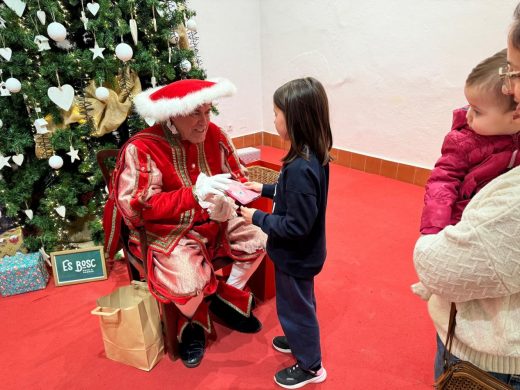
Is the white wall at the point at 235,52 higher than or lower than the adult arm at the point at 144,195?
higher

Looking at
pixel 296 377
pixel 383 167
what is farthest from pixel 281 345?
pixel 383 167

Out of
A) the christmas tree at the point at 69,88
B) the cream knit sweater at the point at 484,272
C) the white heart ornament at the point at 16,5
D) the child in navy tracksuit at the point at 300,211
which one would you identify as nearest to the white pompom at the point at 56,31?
the christmas tree at the point at 69,88

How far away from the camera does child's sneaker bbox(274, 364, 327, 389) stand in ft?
5.41

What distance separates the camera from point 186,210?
5.70ft

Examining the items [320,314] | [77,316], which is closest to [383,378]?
[320,314]

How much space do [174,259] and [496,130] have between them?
1.31 m

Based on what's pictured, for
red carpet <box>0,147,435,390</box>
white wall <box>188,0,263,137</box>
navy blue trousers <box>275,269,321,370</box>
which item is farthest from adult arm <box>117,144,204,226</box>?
white wall <box>188,0,263,137</box>

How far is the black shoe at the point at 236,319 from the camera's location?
200 cm

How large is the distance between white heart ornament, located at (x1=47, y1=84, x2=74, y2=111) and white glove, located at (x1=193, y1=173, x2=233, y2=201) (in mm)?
1146

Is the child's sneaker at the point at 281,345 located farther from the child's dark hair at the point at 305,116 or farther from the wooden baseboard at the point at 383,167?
the wooden baseboard at the point at 383,167

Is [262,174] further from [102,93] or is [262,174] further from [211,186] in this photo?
[102,93]

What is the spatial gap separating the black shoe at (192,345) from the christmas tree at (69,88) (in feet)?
3.53

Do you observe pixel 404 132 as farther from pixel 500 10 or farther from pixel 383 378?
pixel 383 378

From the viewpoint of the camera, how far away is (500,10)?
290 cm
